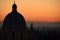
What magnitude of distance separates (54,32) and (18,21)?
11.2m

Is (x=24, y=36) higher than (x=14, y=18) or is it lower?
lower

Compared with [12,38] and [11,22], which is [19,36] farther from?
[11,22]

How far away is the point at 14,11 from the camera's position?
17.2m

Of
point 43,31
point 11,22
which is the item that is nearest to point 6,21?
point 11,22

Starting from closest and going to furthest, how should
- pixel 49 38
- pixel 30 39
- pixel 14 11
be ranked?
pixel 30 39 → pixel 49 38 → pixel 14 11

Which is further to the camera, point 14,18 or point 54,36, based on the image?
point 14,18

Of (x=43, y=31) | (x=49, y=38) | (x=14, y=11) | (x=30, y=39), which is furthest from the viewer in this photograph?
(x=14, y=11)

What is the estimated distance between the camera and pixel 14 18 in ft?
59.9

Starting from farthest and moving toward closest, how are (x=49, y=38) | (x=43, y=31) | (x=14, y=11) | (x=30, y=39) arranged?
(x=14, y=11), (x=43, y=31), (x=49, y=38), (x=30, y=39)

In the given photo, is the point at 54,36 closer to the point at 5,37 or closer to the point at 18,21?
the point at 5,37

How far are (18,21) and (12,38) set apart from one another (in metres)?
12.0

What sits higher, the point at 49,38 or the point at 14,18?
the point at 14,18

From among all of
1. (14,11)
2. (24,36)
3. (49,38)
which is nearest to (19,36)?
(24,36)

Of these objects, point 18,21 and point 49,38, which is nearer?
point 49,38
